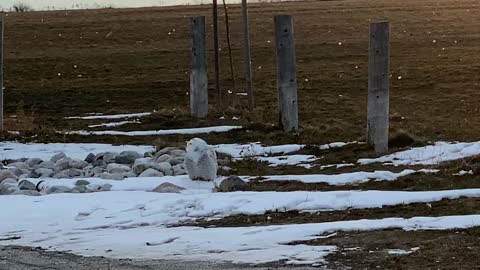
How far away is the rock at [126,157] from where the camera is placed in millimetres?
12391

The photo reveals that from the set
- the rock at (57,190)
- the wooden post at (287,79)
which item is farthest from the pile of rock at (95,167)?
the wooden post at (287,79)

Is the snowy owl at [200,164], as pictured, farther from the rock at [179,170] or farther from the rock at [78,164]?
the rock at [78,164]

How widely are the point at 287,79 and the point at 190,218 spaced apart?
6.94 metres

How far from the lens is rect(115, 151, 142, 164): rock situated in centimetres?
1239

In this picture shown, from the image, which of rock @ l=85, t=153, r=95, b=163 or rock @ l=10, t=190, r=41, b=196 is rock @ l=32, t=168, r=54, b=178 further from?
rock @ l=10, t=190, r=41, b=196

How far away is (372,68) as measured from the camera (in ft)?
41.3

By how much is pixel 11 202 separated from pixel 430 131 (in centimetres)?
819

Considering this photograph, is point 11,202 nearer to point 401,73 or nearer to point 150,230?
point 150,230

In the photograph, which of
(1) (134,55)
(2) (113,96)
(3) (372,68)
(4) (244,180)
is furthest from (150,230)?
(1) (134,55)

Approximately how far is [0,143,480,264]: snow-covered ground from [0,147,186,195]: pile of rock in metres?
0.45

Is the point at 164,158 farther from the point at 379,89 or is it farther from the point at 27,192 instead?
the point at 379,89

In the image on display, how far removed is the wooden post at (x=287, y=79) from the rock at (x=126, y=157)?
334 centimetres

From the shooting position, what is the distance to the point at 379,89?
12.5m

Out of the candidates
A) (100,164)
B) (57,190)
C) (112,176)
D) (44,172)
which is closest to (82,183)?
(57,190)
